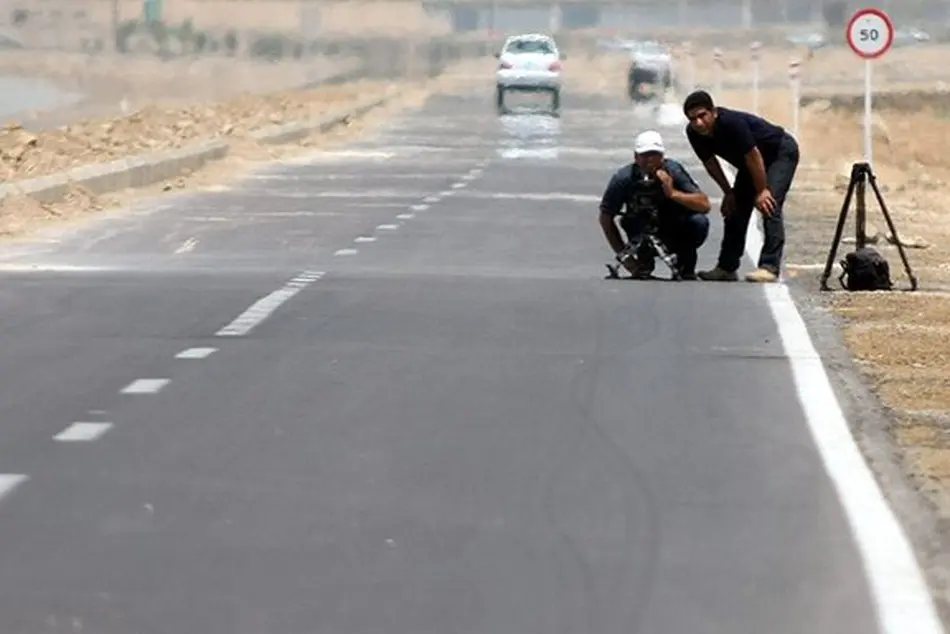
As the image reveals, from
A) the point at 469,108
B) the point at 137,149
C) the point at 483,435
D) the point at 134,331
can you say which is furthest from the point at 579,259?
the point at 469,108

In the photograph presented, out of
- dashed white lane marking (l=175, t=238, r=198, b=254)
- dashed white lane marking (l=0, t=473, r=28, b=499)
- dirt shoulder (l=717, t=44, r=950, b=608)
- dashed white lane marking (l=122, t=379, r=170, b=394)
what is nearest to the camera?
dashed white lane marking (l=0, t=473, r=28, b=499)

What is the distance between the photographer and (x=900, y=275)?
2075 centimetres

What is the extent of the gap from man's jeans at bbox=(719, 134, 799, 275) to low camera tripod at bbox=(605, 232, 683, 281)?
Answer: 1.43ft

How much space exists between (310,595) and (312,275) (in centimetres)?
1145

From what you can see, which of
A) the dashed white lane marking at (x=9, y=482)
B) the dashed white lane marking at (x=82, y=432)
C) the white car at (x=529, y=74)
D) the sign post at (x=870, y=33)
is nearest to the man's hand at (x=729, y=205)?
the sign post at (x=870, y=33)

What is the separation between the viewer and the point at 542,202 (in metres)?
30.5

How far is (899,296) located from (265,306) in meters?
4.45

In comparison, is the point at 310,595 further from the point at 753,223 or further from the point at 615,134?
the point at 615,134

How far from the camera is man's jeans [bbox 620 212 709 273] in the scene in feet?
64.6

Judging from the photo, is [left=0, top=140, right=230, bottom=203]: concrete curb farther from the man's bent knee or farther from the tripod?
the tripod

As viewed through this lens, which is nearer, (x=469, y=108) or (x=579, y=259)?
(x=579, y=259)

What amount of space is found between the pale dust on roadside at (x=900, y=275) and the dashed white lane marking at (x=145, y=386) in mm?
3556

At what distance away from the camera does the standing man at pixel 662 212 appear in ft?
63.8

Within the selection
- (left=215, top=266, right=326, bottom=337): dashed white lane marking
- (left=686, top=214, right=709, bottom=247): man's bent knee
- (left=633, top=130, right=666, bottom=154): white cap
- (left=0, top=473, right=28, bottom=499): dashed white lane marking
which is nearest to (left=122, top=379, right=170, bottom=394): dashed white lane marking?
(left=215, top=266, right=326, bottom=337): dashed white lane marking
